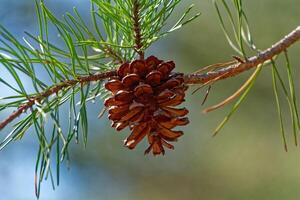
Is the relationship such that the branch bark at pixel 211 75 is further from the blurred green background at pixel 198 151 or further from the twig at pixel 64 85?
the blurred green background at pixel 198 151

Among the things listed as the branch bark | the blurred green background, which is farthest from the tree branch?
the blurred green background

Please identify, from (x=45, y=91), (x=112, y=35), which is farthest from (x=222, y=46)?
(x=45, y=91)

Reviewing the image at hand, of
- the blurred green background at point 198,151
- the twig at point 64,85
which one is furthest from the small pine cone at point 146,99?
the blurred green background at point 198,151

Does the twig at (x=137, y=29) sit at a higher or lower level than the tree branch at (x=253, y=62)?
higher

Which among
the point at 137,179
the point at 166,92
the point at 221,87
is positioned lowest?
the point at 137,179

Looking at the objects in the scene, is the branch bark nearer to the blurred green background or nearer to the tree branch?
the tree branch

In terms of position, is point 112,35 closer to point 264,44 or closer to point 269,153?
point 264,44
